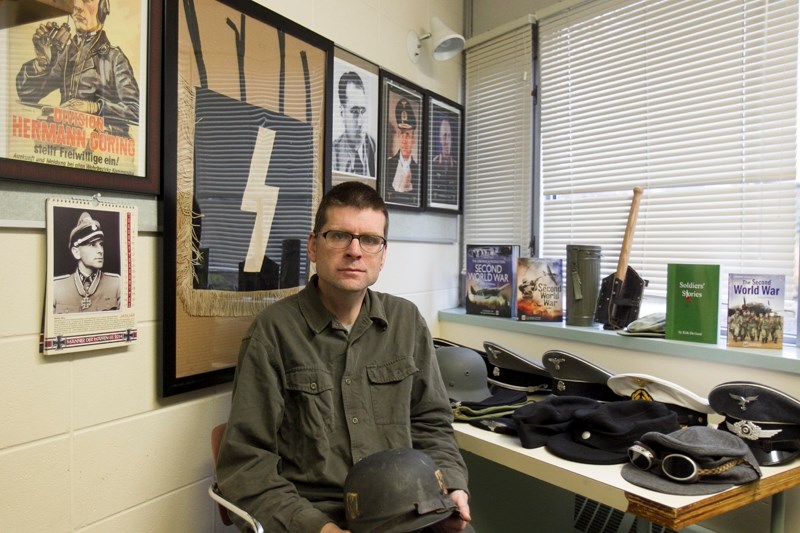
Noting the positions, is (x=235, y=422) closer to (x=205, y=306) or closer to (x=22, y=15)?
(x=205, y=306)

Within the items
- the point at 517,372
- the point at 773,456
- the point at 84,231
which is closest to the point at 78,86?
the point at 84,231

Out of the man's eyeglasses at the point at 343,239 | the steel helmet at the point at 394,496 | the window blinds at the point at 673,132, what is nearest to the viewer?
the steel helmet at the point at 394,496

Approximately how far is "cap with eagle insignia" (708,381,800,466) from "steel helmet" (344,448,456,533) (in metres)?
0.85

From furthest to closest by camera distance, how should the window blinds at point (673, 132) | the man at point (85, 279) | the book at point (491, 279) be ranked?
the book at point (491, 279)
the window blinds at point (673, 132)
the man at point (85, 279)

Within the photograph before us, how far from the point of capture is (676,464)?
1200 millimetres

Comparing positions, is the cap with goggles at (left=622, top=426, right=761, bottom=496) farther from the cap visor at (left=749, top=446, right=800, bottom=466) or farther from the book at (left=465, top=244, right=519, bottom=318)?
the book at (left=465, top=244, right=519, bottom=318)

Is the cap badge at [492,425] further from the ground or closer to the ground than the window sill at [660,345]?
closer to the ground

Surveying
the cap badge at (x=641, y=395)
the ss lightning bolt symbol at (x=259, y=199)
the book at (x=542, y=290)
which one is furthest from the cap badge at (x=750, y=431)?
the ss lightning bolt symbol at (x=259, y=199)

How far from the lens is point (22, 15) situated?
116 cm

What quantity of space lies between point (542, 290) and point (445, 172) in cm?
86

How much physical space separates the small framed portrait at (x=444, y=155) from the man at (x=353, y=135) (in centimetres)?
46

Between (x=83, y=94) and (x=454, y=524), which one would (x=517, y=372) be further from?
(x=83, y=94)

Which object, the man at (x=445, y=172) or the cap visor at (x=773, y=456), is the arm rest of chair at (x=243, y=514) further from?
the man at (x=445, y=172)

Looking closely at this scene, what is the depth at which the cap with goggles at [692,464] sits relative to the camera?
3.82 feet
